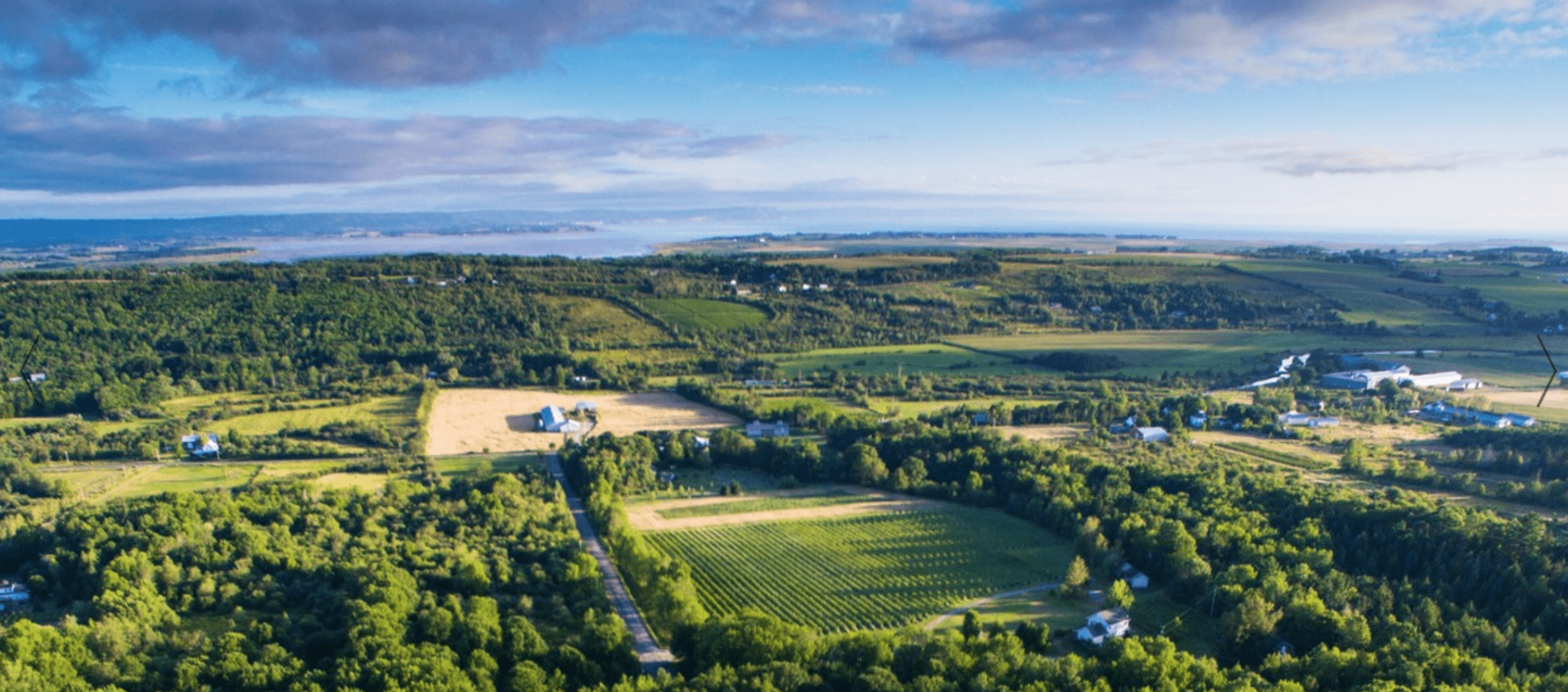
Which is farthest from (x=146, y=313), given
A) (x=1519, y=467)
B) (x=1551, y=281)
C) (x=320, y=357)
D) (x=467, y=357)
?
(x=1551, y=281)

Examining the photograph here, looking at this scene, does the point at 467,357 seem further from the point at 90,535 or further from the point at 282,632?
the point at 282,632

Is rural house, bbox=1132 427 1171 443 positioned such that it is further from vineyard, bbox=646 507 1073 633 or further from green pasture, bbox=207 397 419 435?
green pasture, bbox=207 397 419 435

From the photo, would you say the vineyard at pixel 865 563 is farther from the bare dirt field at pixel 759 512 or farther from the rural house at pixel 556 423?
the rural house at pixel 556 423

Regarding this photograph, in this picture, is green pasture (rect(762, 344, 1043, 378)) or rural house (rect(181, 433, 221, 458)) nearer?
rural house (rect(181, 433, 221, 458))

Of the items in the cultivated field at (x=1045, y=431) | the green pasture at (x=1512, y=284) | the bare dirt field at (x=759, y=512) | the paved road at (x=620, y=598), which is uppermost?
the green pasture at (x=1512, y=284)

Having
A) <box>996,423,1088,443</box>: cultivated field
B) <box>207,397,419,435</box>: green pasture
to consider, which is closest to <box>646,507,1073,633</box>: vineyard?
<box>996,423,1088,443</box>: cultivated field

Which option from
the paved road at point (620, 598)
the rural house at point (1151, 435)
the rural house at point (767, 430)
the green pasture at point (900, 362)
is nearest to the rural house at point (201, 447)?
the paved road at point (620, 598)
